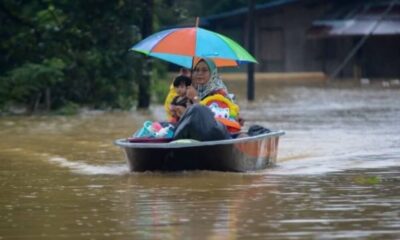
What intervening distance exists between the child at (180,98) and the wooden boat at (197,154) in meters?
0.86

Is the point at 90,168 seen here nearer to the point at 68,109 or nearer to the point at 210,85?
the point at 210,85

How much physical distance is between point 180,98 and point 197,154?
109cm

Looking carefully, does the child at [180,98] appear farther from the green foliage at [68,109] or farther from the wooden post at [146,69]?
the wooden post at [146,69]

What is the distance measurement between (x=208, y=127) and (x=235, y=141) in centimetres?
36

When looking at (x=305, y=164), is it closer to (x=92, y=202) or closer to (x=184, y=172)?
(x=184, y=172)

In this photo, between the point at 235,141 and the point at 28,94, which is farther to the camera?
the point at 28,94

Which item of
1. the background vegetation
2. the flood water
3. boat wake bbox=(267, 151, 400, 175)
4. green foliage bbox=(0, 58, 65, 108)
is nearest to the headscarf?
the flood water

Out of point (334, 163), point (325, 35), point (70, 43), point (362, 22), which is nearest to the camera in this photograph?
point (334, 163)

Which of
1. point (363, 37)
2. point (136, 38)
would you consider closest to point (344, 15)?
point (363, 37)

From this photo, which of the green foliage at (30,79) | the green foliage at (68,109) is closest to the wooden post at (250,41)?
the green foliage at (68,109)

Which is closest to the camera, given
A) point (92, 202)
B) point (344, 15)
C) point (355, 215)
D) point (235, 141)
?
point (355, 215)

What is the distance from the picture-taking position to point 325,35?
48938 millimetres

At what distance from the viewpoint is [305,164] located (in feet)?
52.0

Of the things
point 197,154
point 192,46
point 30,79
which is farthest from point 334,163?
point 30,79
